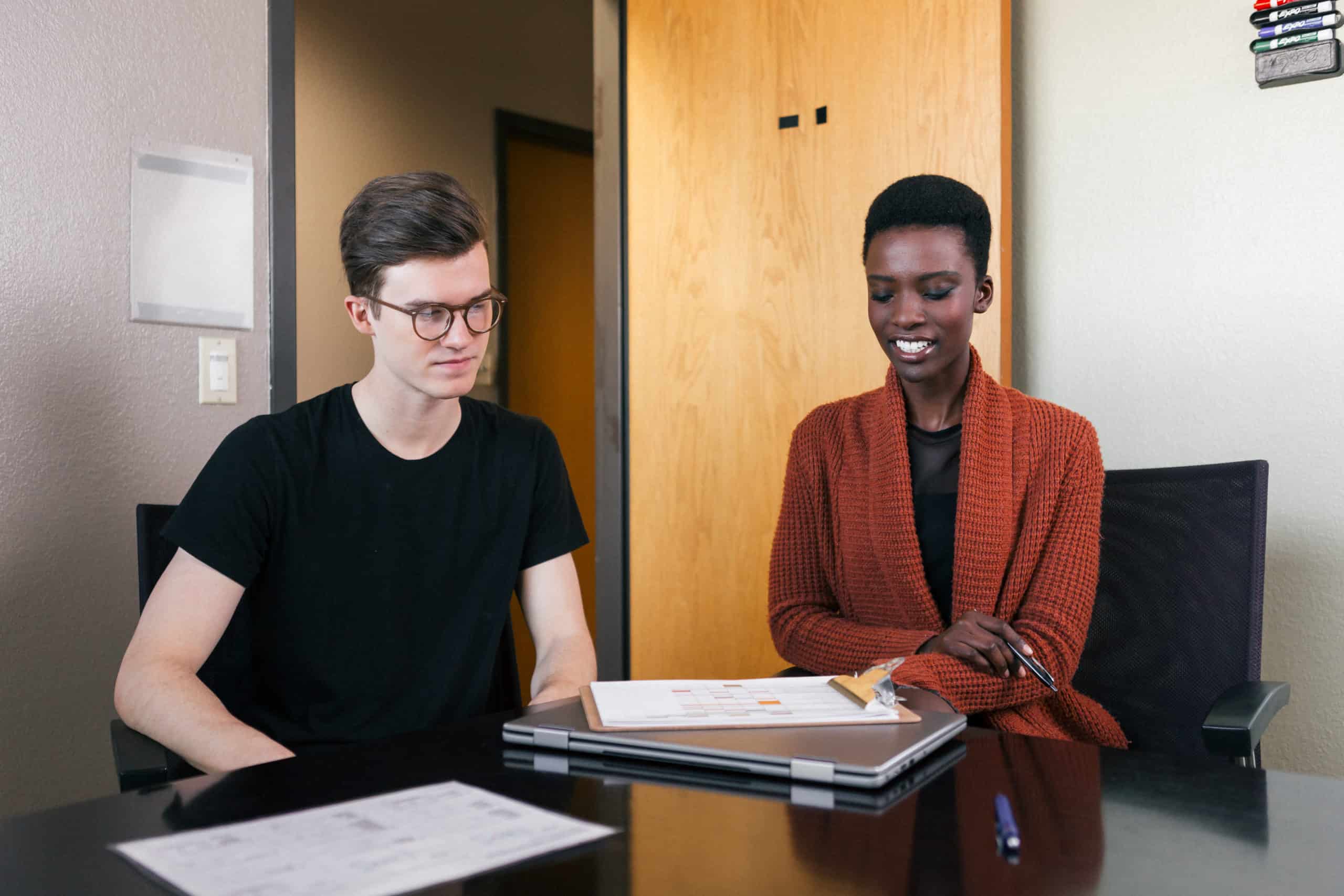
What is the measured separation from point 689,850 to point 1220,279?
72.9 inches

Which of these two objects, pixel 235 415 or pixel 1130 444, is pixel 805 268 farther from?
pixel 235 415

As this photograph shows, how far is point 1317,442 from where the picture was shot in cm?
201

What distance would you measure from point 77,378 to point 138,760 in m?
1.06

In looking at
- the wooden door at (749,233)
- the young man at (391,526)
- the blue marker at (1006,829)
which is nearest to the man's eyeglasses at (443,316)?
the young man at (391,526)

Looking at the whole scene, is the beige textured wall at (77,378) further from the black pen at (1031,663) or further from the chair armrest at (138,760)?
the black pen at (1031,663)

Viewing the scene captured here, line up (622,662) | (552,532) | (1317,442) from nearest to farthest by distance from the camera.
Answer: (552,532), (1317,442), (622,662)

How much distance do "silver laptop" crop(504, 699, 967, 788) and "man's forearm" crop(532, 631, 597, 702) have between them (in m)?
0.42

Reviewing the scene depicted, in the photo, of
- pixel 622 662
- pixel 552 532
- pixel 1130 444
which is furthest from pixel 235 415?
pixel 1130 444

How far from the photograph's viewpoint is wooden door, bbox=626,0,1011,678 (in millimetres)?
2402

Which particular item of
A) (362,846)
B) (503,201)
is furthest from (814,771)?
(503,201)

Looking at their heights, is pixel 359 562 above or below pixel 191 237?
below

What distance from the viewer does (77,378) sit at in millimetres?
1973

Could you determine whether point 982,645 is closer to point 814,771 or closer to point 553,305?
point 814,771

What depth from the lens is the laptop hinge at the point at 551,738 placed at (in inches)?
36.7
